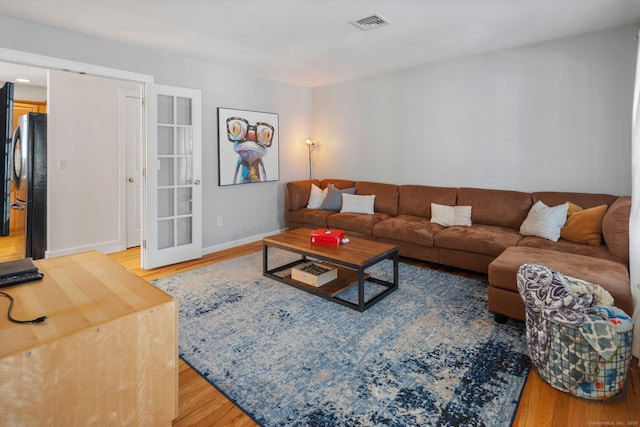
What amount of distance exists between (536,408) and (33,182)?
4.96 meters

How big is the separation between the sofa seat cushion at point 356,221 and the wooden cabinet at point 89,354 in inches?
122

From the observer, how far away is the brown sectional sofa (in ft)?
8.25

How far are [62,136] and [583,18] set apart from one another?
5430 millimetres

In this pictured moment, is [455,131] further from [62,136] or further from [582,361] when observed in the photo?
[62,136]

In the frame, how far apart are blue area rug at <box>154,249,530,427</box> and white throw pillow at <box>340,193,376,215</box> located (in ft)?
5.39

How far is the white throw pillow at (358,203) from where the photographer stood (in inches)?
190

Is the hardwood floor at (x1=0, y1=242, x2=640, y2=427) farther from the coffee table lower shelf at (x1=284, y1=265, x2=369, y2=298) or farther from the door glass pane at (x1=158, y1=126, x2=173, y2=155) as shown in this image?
the door glass pane at (x1=158, y1=126, x2=173, y2=155)

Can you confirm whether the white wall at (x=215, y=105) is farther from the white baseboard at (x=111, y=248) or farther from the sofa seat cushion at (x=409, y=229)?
the sofa seat cushion at (x=409, y=229)

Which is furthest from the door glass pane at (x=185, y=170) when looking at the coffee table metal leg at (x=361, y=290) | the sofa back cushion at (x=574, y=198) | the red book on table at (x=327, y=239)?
the sofa back cushion at (x=574, y=198)

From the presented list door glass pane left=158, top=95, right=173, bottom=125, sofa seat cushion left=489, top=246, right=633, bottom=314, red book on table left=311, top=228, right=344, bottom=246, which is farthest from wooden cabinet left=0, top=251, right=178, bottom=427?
door glass pane left=158, top=95, right=173, bottom=125

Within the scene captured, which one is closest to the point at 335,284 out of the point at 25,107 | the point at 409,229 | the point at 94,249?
the point at 409,229

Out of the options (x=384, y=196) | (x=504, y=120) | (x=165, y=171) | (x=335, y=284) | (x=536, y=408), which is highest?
(x=504, y=120)

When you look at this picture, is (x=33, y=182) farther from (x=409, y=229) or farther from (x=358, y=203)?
(x=409, y=229)

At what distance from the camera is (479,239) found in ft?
11.5
